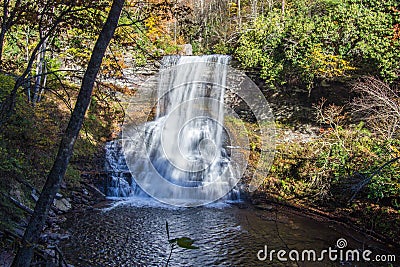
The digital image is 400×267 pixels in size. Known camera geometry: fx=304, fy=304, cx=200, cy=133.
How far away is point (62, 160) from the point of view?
3219 millimetres

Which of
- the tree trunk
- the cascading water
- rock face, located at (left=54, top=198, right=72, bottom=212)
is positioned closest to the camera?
the tree trunk

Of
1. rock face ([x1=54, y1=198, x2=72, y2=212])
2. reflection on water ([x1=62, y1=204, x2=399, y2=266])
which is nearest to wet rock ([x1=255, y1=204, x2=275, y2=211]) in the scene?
reflection on water ([x1=62, y1=204, x2=399, y2=266])

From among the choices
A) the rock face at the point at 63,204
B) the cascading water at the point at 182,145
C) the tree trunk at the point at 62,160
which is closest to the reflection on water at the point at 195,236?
the rock face at the point at 63,204

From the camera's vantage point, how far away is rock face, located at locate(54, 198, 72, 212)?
7.31m

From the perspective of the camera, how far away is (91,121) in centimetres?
1218

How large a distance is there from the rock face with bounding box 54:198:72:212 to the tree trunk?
4.46 meters

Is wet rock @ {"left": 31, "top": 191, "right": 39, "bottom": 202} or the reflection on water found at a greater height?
wet rock @ {"left": 31, "top": 191, "right": 39, "bottom": 202}

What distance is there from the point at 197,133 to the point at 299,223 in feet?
16.8

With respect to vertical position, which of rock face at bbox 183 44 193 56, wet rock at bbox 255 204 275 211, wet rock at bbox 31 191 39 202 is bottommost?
wet rock at bbox 255 204 275 211

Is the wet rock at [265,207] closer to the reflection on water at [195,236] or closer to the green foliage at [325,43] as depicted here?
the reflection on water at [195,236]

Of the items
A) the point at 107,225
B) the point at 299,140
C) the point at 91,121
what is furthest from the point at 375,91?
the point at 91,121

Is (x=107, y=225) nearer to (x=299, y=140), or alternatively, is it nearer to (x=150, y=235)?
(x=150, y=235)

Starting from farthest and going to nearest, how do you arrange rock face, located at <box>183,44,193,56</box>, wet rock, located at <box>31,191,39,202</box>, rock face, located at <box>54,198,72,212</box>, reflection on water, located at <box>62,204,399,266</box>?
rock face, located at <box>183,44,193,56</box> → rock face, located at <box>54,198,72,212</box> → wet rock, located at <box>31,191,39,202</box> → reflection on water, located at <box>62,204,399,266</box>

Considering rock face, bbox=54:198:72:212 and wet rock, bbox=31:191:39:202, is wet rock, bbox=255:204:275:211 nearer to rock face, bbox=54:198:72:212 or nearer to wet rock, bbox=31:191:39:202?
rock face, bbox=54:198:72:212
